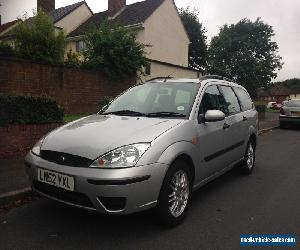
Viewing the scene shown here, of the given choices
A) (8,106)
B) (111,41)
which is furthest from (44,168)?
(111,41)

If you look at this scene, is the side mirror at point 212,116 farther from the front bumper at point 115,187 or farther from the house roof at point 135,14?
the house roof at point 135,14

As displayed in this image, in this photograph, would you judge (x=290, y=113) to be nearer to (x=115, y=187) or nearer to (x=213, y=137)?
(x=213, y=137)

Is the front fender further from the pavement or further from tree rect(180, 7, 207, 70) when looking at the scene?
tree rect(180, 7, 207, 70)

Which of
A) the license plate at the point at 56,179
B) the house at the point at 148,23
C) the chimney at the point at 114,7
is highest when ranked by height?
the chimney at the point at 114,7

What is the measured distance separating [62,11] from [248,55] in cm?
1918

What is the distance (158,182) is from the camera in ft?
12.3

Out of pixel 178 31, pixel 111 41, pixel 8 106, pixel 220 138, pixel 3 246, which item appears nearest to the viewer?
pixel 3 246

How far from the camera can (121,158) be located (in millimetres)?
3654

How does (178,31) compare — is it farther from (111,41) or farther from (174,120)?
(174,120)

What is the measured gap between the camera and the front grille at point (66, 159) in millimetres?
3684

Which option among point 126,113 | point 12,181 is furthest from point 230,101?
point 12,181

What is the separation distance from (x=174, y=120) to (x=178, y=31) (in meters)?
27.1

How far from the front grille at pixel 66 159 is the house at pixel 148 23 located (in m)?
19.0

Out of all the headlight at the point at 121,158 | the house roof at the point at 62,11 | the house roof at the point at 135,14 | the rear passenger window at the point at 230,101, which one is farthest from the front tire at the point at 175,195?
the house roof at the point at 62,11
